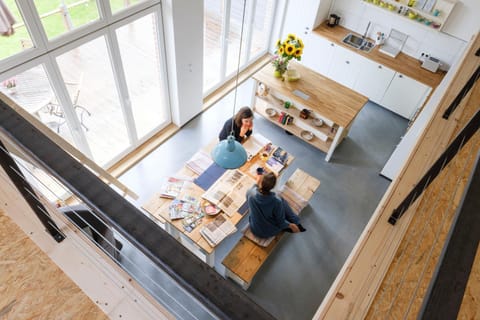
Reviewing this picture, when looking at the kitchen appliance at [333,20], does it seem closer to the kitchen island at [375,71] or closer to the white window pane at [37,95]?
the kitchen island at [375,71]

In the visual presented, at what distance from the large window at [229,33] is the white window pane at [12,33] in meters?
3.20

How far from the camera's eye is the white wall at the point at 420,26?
585 cm

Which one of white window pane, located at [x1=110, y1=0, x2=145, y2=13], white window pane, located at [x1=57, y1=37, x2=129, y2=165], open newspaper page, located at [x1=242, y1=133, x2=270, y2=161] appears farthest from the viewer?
open newspaper page, located at [x1=242, y1=133, x2=270, y2=161]

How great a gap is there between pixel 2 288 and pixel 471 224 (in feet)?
6.41

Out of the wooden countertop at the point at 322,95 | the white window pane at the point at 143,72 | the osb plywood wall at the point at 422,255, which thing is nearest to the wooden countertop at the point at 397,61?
the wooden countertop at the point at 322,95

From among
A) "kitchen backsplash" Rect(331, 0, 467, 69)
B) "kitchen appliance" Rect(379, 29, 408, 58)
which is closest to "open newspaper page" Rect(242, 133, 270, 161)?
"kitchen appliance" Rect(379, 29, 408, 58)

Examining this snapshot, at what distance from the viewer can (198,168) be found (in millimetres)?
4746

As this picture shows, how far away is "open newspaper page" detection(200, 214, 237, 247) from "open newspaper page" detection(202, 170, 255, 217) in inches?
4.9

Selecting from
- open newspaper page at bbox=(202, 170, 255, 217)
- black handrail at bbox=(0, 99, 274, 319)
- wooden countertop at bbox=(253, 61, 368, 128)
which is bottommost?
open newspaper page at bbox=(202, 170, 255, 217)

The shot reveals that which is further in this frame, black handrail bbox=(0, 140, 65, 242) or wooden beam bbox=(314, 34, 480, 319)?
wooden beam bbox=(314, 34, 480, 319)

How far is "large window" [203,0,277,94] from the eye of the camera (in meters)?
6.19

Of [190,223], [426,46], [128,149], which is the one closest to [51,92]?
[128,149]

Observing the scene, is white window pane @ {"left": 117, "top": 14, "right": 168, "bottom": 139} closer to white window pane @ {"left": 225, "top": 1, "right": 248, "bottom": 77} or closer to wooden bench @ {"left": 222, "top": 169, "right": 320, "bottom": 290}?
white window pane @ {"left": 225, "top": 1, "right": 248, "bottom": 77}

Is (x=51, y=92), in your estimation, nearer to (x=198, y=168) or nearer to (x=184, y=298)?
(x=198, y=168)
